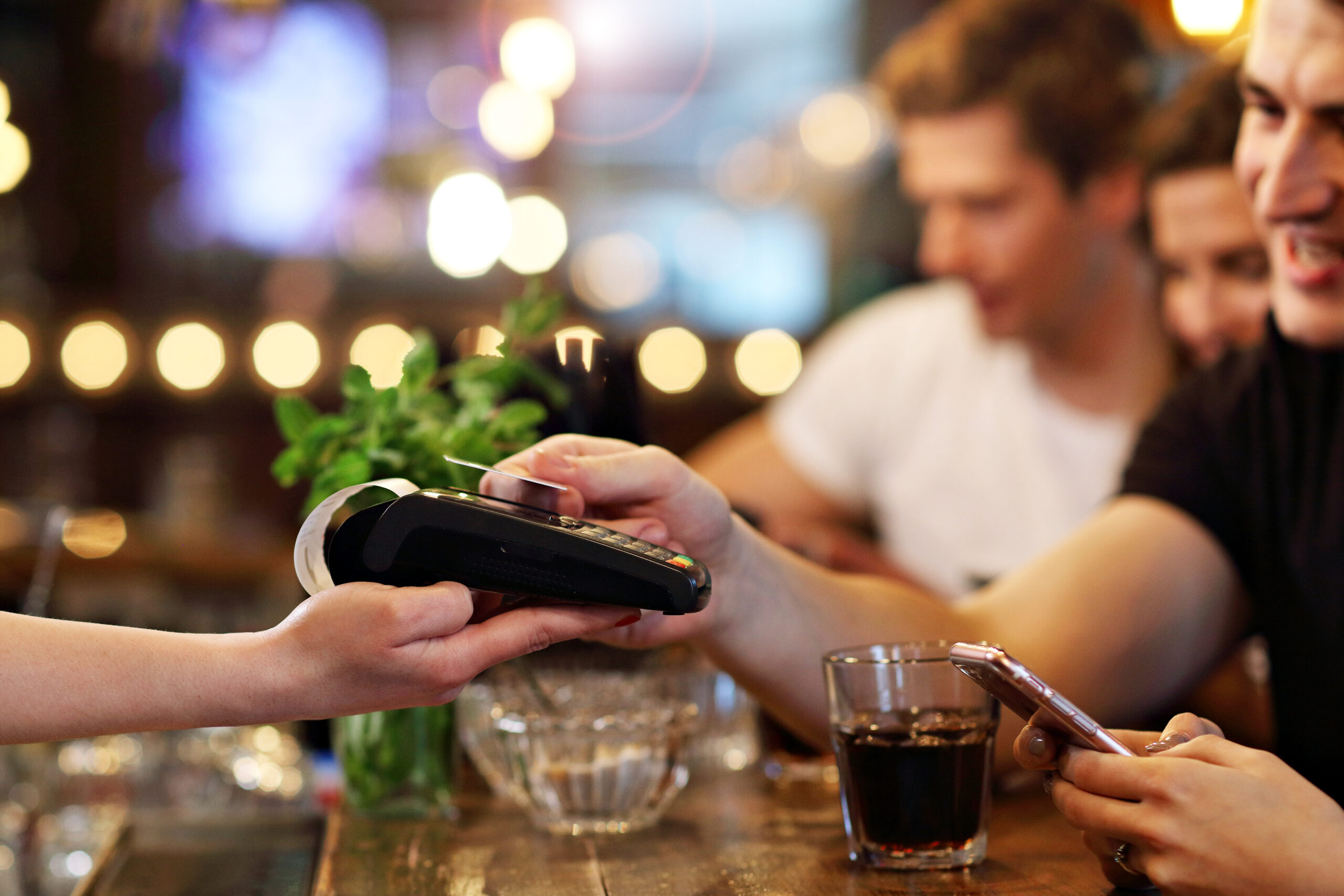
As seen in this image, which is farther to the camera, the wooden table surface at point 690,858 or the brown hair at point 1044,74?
the brown hair at point 1044,74

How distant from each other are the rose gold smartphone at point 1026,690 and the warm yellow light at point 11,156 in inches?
160

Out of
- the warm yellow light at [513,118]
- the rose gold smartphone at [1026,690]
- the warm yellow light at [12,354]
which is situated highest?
the warm yellow light at [513,118]

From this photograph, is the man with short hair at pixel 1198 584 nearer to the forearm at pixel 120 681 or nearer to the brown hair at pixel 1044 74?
the forearm at pixel 120 681

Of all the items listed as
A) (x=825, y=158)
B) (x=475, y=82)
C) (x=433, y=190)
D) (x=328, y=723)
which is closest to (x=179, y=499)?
(x=433, y=190)

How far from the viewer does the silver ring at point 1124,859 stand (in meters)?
0.68

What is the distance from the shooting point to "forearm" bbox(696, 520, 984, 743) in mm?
903

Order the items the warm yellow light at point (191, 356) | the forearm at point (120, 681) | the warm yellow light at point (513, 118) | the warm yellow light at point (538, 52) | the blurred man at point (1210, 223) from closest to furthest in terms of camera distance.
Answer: the forearm at point (120, 681) → the blurred man at point (1210, 223) → the warm yellow light at point (538, 52) → the warm yellow light at point (191, 356) → the warm yellow light at point (513, 118)

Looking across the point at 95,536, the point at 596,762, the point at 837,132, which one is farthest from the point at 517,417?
the point at 837,132

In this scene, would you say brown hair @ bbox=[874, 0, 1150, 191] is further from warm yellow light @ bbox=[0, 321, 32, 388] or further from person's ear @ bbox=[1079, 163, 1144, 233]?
warm yellow light @ bbox=[0, 321, 32, 388]

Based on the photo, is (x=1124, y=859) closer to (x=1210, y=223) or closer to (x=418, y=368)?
(x=418, y=368)

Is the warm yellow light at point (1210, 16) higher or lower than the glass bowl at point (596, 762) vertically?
higher

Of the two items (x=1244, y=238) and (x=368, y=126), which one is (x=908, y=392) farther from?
(x=368, y=126)

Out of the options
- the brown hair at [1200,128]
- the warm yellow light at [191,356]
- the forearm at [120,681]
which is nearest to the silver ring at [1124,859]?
the forearm at [120,681]

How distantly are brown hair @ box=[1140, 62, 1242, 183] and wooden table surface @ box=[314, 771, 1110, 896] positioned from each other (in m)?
1.01
